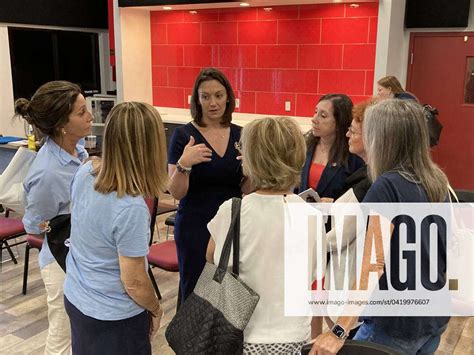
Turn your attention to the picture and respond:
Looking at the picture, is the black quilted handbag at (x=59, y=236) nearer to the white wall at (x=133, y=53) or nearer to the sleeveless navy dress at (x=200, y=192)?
the sleeveless navy dress at (x=200, y=192)

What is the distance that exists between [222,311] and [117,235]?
413 mm

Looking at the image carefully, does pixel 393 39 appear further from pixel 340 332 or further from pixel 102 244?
pixel 102 244

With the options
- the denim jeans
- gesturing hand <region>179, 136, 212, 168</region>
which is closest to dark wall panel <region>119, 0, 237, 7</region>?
gesturing hand <region>179, 136, 212, 168</region>

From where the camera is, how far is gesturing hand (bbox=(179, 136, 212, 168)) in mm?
2318

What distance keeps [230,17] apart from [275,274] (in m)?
5.47

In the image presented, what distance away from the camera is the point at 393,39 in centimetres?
525

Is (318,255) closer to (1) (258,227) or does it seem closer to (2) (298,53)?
(1) (258,227)

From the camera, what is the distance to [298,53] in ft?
19.9

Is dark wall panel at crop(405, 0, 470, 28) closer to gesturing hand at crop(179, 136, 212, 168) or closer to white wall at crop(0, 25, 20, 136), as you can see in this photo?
gesturing hand at crop(179, 136, 212, 168)

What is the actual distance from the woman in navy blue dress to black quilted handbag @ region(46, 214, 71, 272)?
54 cm

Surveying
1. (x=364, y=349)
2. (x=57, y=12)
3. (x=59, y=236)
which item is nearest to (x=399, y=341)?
(x=364, y=349)

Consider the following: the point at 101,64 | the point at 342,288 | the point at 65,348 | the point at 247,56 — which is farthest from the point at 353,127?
the point at 101,64

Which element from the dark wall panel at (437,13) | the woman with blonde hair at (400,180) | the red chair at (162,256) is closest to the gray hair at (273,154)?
the woman with blonde hair at (400,180)

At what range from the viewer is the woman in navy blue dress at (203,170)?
8.05 ft
